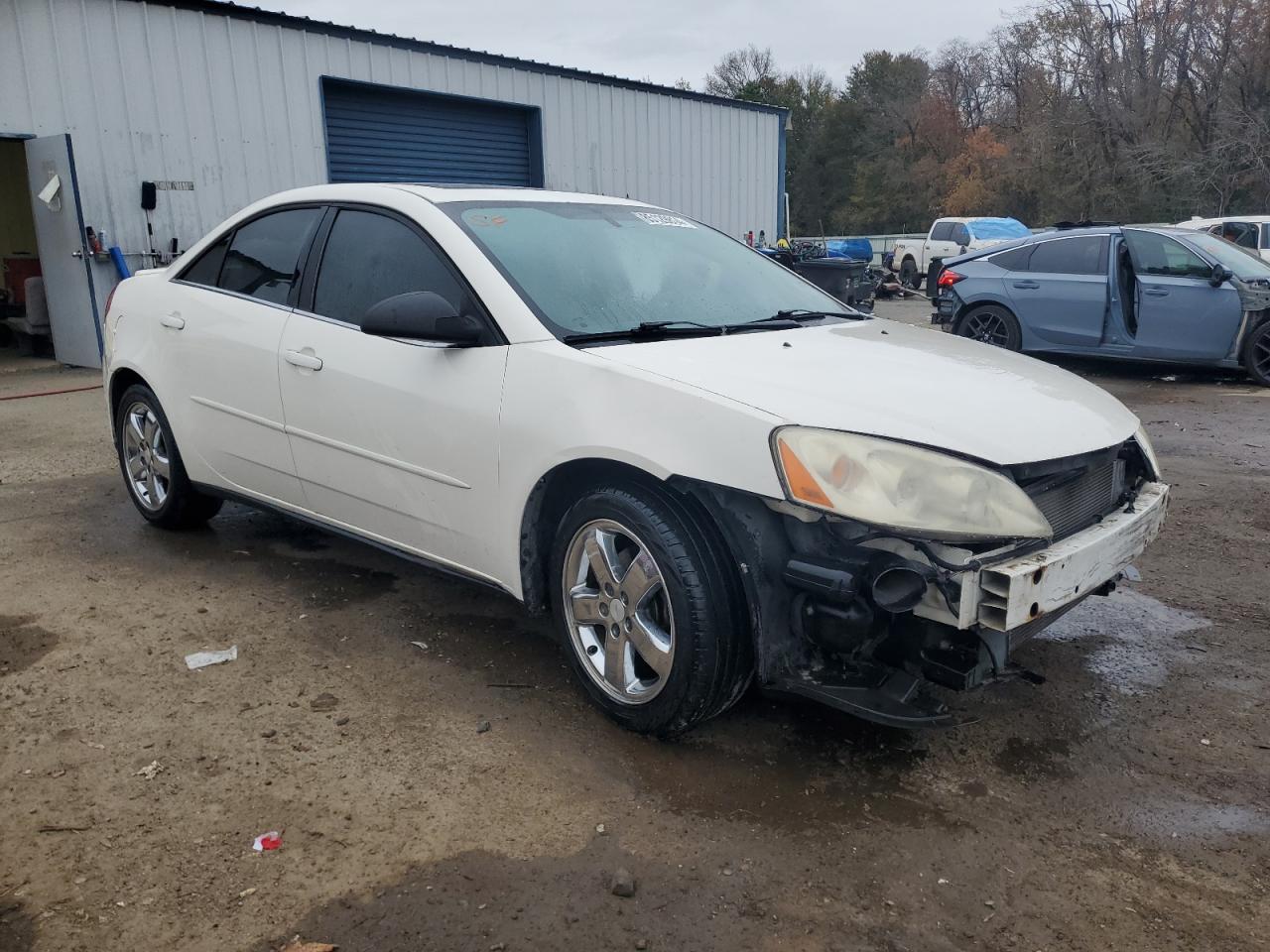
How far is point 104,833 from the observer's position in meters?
2.54

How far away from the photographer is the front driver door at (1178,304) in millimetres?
9359

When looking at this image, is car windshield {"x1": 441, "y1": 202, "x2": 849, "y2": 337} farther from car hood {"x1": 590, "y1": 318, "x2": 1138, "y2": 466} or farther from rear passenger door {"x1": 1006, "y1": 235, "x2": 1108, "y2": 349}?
rear passenger door {"x1": 1006, "y1": 235, "x2": 1108, "y2": 349}

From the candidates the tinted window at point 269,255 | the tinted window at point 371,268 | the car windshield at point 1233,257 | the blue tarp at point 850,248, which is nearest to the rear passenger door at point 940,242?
the blue tarp at point 850,248

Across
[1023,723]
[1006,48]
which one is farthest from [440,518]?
[1006,48]

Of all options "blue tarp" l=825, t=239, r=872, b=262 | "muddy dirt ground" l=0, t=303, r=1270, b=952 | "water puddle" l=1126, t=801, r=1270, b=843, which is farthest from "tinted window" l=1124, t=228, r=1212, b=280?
"blue tarp" l=825, t=239, r=872, b=262

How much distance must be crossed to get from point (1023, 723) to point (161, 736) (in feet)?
8.70

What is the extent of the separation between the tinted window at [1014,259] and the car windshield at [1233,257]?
1469 millimetres

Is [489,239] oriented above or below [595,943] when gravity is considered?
above

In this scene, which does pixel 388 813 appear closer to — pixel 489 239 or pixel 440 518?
pixel 440 518

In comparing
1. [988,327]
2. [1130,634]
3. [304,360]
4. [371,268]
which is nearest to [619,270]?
[371,268]

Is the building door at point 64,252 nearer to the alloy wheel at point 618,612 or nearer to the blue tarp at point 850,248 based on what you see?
the alloy wheel at point 618,612

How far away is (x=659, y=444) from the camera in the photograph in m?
2.74

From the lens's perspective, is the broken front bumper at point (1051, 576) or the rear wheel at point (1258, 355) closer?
the broken front bumper at point (1051, 576)

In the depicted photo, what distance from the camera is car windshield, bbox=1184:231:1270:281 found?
936 centimetres
